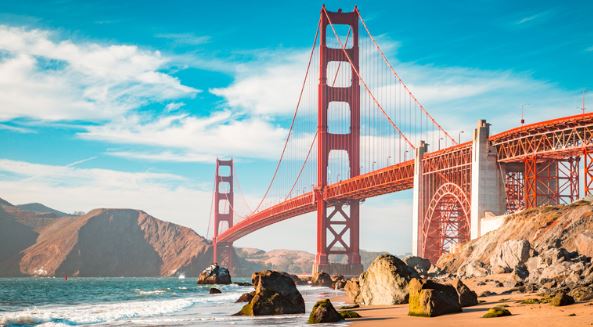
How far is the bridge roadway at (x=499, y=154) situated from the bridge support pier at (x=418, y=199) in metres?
1.02

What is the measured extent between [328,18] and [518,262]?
200 ft

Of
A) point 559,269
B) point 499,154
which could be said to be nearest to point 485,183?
point 499,154

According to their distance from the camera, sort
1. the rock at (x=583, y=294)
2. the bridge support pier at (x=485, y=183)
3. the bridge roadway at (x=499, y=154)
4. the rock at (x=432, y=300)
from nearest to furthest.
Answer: the rock at (x=583, y=294) → the rock at (x=432, y=300) → the bridge roadway at (x=499, y=154) → the bridge support pier at (x=485, y=183)

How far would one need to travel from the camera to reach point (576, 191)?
163 feet

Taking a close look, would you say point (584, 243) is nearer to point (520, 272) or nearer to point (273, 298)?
point (520, 272)

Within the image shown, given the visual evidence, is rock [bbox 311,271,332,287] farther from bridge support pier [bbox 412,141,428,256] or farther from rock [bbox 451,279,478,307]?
rock [bbox 451,279,478,307]

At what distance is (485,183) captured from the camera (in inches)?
2042

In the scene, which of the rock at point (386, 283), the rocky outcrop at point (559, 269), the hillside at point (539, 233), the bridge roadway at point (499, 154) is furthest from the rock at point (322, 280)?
the rock at point (386, 283)

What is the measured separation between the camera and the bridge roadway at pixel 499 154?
44.5m

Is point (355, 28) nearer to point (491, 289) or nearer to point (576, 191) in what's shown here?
point (576, 191)

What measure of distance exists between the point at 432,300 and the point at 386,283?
7329 mm

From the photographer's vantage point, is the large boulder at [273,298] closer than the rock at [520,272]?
Yes

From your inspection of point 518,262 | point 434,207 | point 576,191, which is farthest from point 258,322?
point 434,207

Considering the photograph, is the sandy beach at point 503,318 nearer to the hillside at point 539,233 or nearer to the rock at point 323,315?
the rock at point 323,315
